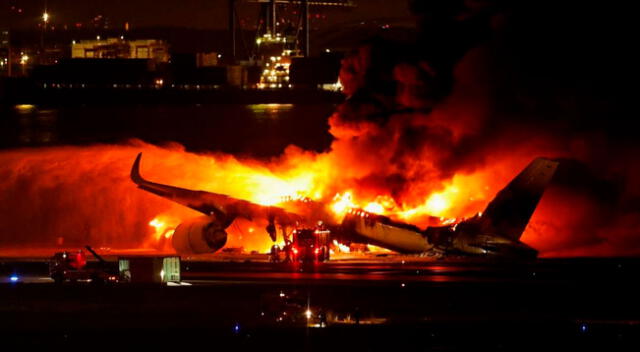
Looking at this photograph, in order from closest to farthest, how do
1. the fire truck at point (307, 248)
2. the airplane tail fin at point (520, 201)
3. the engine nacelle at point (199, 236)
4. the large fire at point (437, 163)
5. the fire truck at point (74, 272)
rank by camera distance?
the fire truck at point (74, 272) < the airplane tail fin at point (520, 201) < the fire truck at point (307, 248) < the engine nacelle at point (199, 236) < the large fire at point (437, 163)

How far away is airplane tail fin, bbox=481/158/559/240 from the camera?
5369 centimetres

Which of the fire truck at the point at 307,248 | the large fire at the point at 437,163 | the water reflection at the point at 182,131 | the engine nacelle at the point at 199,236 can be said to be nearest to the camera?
the fire truck at the point at 307,248

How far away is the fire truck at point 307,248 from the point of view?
5450 cm

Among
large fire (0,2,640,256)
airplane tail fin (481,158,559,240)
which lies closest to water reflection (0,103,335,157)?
large fire (0,2,640,256)

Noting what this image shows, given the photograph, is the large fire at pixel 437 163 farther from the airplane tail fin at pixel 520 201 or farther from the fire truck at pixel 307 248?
the airplane tail fin at pixel 520 201

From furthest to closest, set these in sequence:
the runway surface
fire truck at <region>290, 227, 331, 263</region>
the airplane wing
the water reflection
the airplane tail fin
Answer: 1. the water reflection
2. the airplane wing
3. fire truck at <region>290, 227, 331, 263</region>
4. the airplane tail fin
5. the runway surface

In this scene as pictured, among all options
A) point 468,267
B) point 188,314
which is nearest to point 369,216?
point 468,267

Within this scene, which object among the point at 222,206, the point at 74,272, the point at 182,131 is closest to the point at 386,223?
the point at 222,206

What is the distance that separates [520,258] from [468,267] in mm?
3346

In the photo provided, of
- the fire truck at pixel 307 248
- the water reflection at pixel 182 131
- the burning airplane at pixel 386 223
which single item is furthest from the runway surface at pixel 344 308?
the water reflection at pixel 182 131

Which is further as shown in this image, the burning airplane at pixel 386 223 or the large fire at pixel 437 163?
the large fire at pixel 437 163

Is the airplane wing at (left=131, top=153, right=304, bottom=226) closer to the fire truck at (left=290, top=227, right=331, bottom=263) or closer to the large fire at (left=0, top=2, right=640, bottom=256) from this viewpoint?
the large fire at (left=0, top=2, right=640, bottom=256)

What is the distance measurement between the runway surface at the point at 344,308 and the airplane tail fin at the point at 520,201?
2.21 m

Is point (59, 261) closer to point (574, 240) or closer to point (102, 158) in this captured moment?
point (102, 158)
